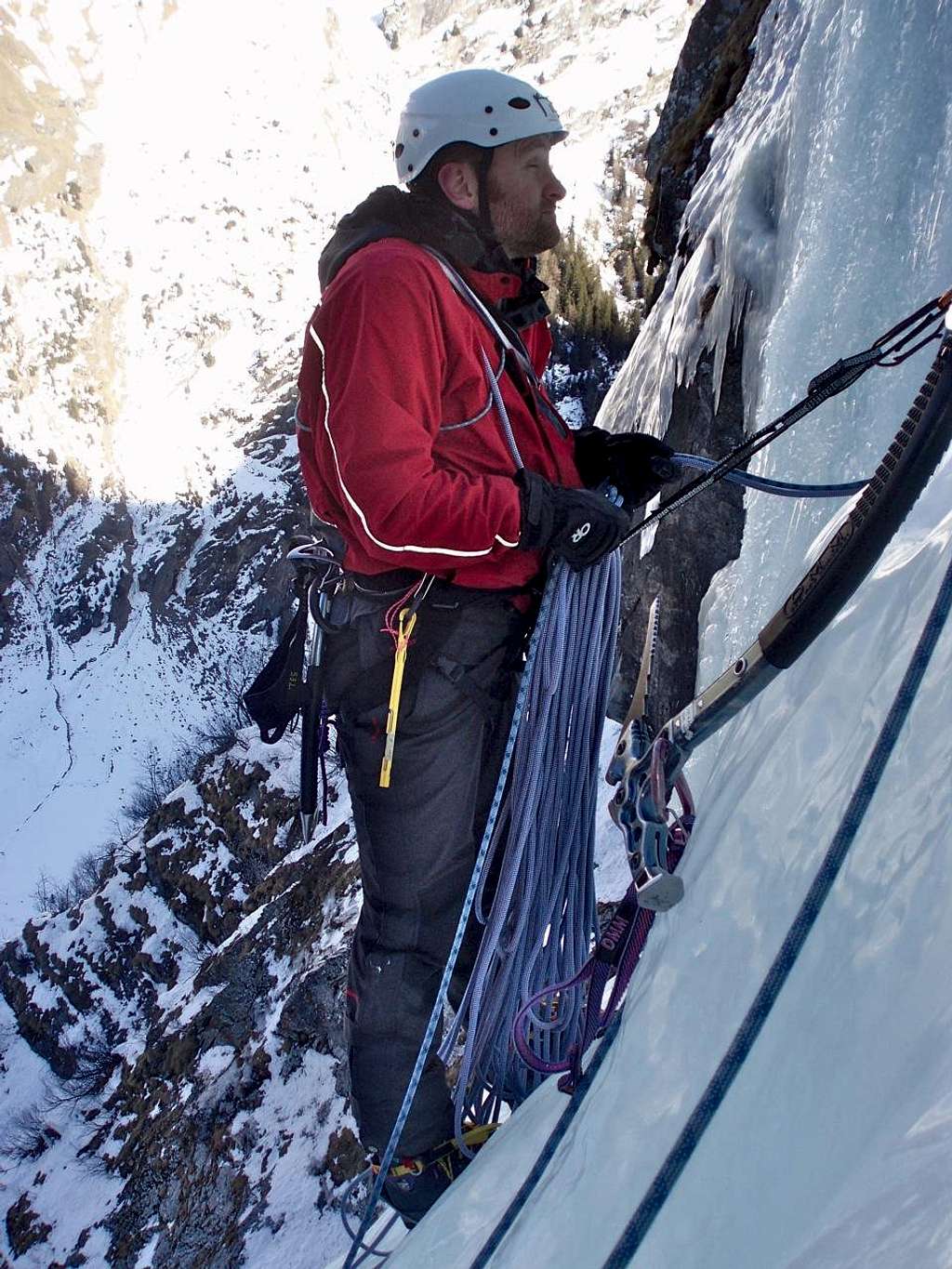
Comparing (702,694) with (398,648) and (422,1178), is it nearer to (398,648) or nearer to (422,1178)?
(398,648)

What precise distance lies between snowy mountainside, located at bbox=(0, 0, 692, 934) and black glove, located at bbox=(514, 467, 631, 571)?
33.8 metres

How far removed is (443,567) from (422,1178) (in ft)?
5.01

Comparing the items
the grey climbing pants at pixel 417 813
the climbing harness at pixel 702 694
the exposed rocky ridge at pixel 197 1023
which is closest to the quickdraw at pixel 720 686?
the climbing harness at pixel 702 694

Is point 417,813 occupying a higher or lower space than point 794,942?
higher

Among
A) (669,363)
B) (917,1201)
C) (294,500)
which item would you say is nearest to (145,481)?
(294,500)

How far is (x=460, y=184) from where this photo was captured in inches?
89.5

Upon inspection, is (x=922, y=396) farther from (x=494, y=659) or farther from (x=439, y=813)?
(x=439, y=813)

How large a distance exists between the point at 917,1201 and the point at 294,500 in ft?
157

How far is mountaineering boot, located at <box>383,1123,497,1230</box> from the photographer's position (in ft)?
7.53

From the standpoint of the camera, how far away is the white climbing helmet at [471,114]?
2236 mm

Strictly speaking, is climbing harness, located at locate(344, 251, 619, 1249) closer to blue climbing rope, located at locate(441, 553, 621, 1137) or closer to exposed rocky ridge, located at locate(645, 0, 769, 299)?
blue climbing rope, located at locate(441, 553, 621, 1137)

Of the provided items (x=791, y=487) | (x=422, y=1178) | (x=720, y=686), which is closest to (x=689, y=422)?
(x=791, y=487)

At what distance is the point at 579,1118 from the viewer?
164 centimetres

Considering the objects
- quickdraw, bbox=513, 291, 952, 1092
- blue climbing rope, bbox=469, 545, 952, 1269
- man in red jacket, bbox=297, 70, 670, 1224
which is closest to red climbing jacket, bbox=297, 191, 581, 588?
man in red jacket, bbox=297, 70, 670, 1224
